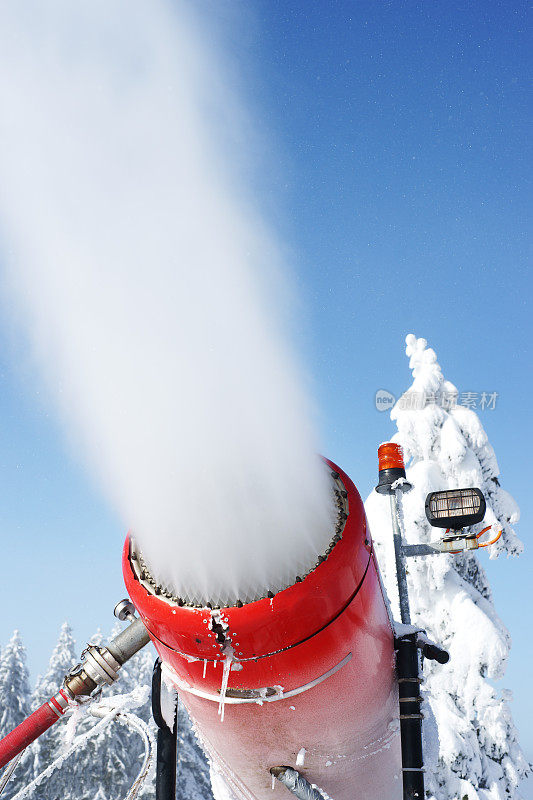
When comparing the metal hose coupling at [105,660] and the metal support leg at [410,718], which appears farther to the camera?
the metal hose coupling at [105,660]

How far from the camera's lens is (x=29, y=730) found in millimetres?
3631

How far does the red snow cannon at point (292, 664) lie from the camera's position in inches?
71.0

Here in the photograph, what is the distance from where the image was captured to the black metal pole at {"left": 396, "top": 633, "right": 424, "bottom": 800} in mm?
2730

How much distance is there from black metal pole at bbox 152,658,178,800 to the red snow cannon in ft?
2.28

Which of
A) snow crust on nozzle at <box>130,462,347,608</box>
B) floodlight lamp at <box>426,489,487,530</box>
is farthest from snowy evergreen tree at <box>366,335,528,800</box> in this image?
snow crust on nozzle at <box>130,462,347,608</box>

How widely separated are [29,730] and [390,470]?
2.92 meters

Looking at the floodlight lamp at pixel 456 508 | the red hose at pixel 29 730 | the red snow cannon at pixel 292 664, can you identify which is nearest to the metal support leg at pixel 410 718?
the red snow cannon at pixel 292 664

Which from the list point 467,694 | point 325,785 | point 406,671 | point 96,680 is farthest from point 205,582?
point 467,694

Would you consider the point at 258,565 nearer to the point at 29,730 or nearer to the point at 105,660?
the point at 105,660

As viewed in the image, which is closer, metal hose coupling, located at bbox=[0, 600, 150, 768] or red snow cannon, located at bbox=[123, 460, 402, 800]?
Result: red snow cannon, located at bbox=[123, 460, 402, 800]

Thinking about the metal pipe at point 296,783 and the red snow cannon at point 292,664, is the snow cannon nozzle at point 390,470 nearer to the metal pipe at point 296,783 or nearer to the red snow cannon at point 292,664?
the red snow cannon at point 292,664

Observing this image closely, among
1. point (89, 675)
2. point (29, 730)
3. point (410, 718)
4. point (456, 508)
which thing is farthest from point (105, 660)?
point (456, 508)

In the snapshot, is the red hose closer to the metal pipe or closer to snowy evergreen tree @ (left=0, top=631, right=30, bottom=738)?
the metal pipe

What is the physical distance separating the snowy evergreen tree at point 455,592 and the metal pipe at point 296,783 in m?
9.57
